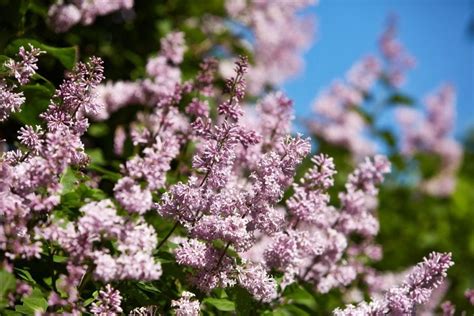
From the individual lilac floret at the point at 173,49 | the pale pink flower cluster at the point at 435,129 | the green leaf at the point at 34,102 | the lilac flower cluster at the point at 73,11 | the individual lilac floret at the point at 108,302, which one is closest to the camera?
the individual lilac floret at the point at 108,302

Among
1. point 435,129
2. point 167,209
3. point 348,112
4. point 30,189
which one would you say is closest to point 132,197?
point 30,189

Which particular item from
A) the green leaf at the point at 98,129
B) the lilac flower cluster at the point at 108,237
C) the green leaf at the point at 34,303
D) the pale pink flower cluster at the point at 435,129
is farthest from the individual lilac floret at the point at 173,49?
the pale pink flower cluster at the point at 435,129

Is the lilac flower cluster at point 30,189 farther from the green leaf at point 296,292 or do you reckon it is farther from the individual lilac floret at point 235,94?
the green leaf at point 296,292

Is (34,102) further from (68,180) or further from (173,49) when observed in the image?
(173,49)

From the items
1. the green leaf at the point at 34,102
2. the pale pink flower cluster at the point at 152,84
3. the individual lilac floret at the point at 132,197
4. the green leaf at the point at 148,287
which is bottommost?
the green leaf at the point at 148,287

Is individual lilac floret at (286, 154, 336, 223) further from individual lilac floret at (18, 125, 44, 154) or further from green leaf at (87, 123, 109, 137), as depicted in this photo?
green leaf at (87, 123, 109, 137)

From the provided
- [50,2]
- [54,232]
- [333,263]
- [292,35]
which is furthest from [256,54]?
[54,232]
